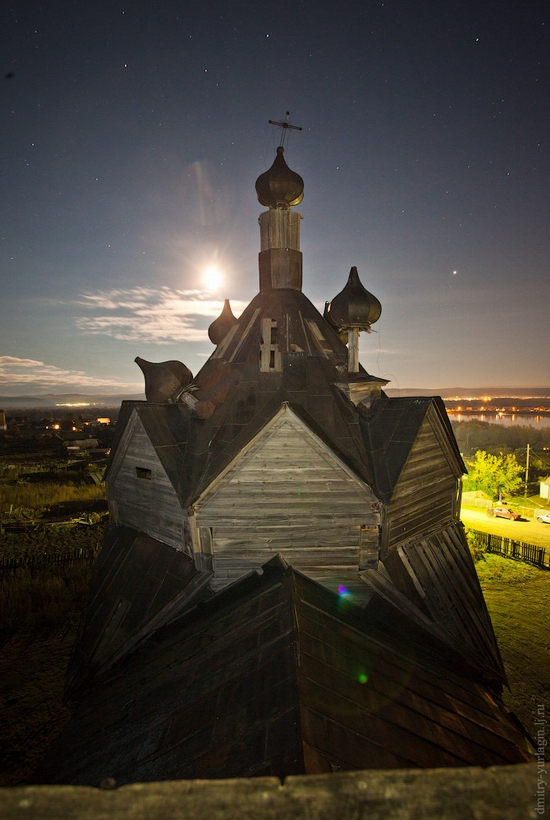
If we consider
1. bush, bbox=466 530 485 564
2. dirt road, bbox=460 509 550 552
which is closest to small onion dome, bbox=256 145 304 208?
bush, bbox=466 530 485 564

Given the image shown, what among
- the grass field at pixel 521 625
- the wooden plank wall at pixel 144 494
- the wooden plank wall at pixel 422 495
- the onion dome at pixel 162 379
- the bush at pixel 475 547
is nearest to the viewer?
A: the wooden plank wall at pixel 422 495

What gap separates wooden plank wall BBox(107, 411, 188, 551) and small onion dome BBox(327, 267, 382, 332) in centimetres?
836

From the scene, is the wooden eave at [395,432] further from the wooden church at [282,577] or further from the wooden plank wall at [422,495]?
the wooden plank wall at [422,495]

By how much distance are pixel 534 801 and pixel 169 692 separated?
21.5 feet

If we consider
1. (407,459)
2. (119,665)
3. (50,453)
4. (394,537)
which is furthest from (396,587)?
(50,453)

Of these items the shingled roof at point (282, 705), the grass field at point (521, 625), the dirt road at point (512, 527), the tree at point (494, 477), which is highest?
the shingled roof at point (282, 705)

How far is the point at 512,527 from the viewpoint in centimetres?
3441

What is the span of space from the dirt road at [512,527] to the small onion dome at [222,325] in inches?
1083

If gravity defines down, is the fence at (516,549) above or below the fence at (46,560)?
below

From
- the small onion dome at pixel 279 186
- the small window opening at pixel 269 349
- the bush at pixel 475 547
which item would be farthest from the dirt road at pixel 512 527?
the small onion dome at pixel 279 186

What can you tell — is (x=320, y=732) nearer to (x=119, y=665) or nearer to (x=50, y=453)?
(x=119, y=665)

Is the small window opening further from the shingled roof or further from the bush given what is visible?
the bush

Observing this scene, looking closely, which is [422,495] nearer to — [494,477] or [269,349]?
[269,349]

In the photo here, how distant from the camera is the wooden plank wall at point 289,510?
10.4 metres
